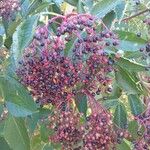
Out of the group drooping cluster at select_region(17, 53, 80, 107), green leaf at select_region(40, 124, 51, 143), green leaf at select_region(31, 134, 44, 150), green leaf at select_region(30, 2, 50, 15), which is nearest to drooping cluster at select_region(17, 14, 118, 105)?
drooping cluster at select_region(17, 53, 80, 107)

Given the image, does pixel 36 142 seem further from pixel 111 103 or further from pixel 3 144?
pixel 111 103

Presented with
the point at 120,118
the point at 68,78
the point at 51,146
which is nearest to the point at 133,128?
the point at 120,118

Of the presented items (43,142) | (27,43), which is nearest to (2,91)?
(27,43)

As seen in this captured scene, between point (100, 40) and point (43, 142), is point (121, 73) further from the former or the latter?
point (43, 142)

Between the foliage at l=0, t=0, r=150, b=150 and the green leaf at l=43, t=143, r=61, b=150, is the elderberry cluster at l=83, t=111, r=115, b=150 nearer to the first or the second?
the foliage at l=0, t=0, r=150, b=150

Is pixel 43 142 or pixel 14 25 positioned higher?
pixel 14 25

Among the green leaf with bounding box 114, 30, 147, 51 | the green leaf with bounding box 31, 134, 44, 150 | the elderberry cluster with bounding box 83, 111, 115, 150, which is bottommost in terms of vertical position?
the green leaf with bounding box 31, 134, 44, 150
